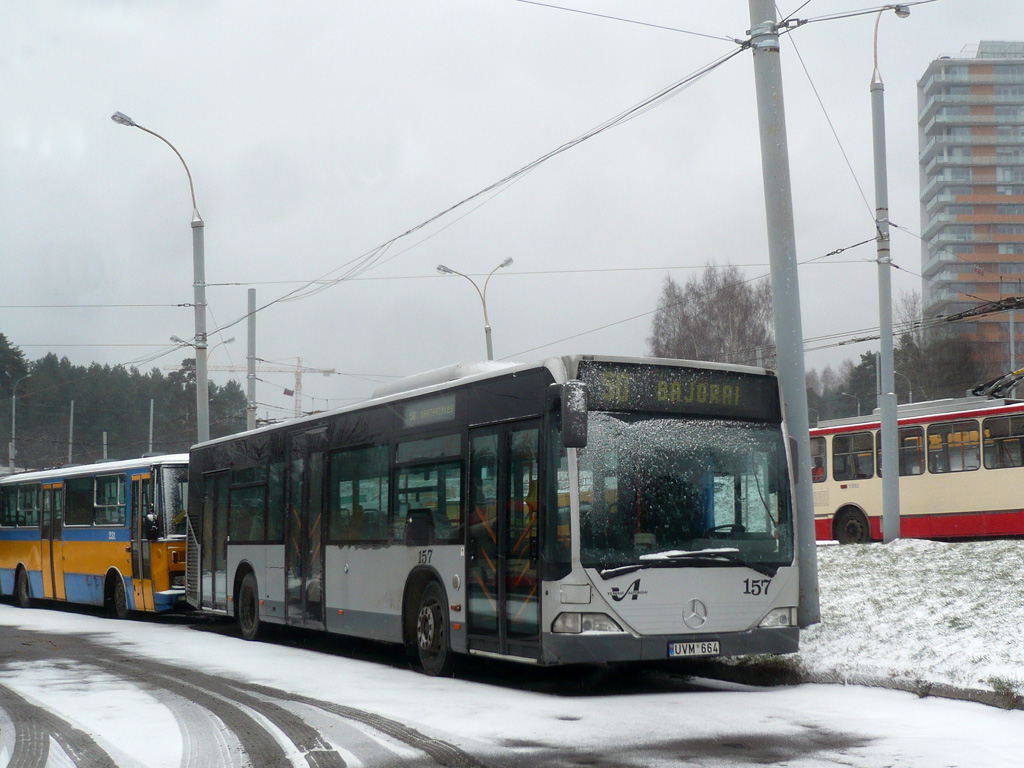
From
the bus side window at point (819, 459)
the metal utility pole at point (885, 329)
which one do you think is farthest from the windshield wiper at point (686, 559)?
the bus side window at point (819, 459)

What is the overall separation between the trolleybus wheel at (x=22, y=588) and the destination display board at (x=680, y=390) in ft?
63.2

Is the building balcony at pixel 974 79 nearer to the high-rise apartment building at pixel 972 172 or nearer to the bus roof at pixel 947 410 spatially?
the high-rise apartment building at pixel 972 172

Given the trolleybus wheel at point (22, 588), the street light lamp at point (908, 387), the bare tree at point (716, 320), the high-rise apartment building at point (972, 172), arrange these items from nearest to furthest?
1. the trolleybus wheel at point (22, 588)
2. the bare tree at point (716, 320)
3. the street light lamp at point (908, 387)
4. the high-rise apartment building at point (972, 172)

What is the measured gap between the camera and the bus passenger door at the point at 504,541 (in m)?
10.4

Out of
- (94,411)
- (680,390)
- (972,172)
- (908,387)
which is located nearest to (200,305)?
(680,390)

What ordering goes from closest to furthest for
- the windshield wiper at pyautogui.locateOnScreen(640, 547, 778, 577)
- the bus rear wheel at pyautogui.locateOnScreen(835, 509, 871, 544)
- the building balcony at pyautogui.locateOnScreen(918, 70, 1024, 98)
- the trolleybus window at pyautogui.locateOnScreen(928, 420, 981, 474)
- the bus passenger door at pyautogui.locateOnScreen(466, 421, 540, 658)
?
the windshield wiper at pyautogui.locateOnScreen(640, 547, 778, 577)
the bus passenger door at pyautogui.locateOnScreen(466, 421, 540, 658)
the trolleybus window at pyautogui.locateOnScreen(928, 420, 981, 474)
the bus rear wheel at pyautogui.locateOnScreen(835, 509, 871, 544)
the building balcony at pyautogui.locateOnScreen(918, 70, 1024, 98)

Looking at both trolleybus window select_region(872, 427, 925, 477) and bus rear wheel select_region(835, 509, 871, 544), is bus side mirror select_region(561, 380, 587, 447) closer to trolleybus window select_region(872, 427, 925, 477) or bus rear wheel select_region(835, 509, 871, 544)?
trolleybus window select_region(872, 427, 925, 477)

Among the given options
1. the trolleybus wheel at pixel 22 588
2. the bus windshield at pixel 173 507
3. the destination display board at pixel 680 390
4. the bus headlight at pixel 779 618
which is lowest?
the trolleybus wheel at pixel 22 588

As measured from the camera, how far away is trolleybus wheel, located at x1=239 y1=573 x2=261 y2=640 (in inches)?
653

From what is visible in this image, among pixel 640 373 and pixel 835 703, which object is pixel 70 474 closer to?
pixel 640 373

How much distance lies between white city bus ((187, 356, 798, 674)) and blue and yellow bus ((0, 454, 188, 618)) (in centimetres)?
843

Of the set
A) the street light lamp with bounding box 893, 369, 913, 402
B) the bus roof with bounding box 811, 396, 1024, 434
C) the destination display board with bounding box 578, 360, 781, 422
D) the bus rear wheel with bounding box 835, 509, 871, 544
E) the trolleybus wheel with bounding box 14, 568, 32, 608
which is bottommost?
the trolleybus wheel with bounding box 14, 568, 32, 608

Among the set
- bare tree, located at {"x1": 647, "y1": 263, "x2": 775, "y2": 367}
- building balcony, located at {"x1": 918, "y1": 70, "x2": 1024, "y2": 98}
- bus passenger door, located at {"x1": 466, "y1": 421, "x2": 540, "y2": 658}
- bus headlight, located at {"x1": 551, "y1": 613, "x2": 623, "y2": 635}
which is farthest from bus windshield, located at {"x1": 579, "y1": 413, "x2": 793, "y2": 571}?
building balcony, located at {"x1": 918, "y1": 70, "x2": 1024, "y2": 98}

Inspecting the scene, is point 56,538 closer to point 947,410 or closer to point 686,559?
point 686,559
